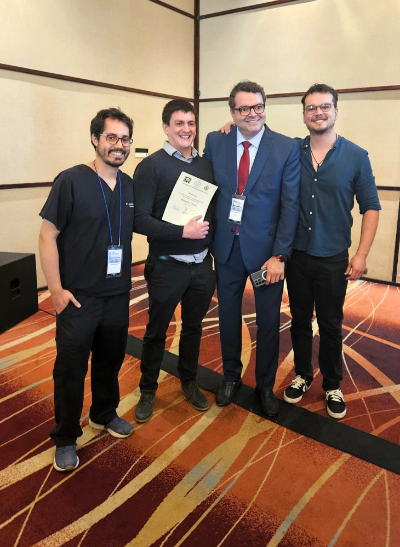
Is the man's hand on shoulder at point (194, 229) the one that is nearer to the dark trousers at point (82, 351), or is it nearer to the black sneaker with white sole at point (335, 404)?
the dark trousers at point (82, 351)

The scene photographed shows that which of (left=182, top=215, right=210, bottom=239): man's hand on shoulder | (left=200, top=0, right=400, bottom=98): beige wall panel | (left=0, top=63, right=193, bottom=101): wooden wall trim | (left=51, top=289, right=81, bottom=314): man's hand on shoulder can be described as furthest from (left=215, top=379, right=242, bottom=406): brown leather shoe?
(left=200, top=0, right=400, bottom=98): beige wall panel

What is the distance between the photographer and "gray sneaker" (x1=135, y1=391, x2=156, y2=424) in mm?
2131

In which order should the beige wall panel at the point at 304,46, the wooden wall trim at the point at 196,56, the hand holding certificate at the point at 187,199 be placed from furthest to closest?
the wooden wall trim at the point at 196,56, the beige wall panel at the point at 304,46, the hand holding certificate at the point at 187,199

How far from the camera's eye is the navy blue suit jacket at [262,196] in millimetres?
1947

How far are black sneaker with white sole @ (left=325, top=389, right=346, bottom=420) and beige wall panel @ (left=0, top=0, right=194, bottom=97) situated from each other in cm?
364

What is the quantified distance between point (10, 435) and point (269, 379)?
1.32 meters

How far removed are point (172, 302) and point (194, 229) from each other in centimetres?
39

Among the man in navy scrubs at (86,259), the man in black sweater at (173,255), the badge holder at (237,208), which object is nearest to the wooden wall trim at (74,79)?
the man in black sweater at (173,255)

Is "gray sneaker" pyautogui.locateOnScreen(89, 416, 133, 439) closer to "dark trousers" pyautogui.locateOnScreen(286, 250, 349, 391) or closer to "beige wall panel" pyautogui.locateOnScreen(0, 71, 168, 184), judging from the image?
"dark trousers" pyautogui.locateOnScreen(286, 250, 349, 391)

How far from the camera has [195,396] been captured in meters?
2.28

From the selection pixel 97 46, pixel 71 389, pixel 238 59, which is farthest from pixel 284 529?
pixel 238 59

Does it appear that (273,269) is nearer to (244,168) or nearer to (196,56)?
(244,168)

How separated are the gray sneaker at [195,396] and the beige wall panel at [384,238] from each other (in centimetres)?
316

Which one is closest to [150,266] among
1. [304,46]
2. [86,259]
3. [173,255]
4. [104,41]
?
[173,255]
